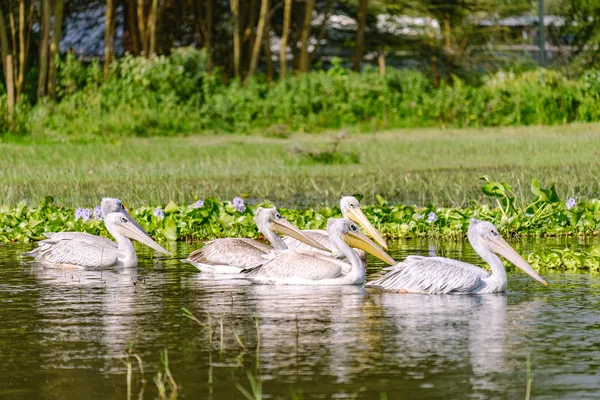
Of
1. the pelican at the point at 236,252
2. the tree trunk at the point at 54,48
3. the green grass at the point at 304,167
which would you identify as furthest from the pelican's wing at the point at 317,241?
the tree trunk at the point at 54,48

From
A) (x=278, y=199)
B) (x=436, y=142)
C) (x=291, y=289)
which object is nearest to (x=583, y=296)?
(x=291, y=289)

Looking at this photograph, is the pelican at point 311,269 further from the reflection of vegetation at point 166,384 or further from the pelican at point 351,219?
the reflection of vegetation at point 166,384

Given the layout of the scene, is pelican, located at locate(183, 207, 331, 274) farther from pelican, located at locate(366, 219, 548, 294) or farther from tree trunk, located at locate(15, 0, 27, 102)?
tree trunk, located at locate(15, 0, 27, 102)

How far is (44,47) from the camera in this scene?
29781 mm

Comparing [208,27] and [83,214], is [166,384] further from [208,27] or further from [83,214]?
[208,27]

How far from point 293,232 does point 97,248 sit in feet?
5.76

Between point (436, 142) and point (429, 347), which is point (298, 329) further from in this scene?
point (436, 142)

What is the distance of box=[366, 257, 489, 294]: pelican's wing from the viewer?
10555 mm

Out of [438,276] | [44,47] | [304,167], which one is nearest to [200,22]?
[44,47]

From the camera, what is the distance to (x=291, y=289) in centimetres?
1111

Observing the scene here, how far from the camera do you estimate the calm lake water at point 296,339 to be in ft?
24.3

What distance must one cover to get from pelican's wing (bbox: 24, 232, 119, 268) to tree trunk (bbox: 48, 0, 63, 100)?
17488 mm

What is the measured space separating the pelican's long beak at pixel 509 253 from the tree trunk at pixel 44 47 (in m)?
20.0

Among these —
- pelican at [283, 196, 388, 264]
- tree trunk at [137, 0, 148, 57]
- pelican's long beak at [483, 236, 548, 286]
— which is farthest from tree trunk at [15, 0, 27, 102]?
pelican's long beak at [483, 236, 548, 286]
